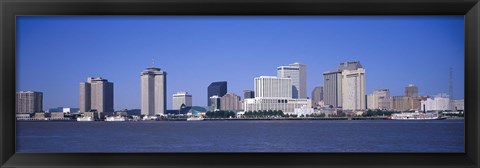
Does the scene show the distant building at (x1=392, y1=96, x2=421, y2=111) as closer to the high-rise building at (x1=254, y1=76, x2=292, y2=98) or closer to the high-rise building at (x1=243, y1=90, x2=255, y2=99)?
the high-rise building at (x1=254, y1=76, x2=292, y2=98)

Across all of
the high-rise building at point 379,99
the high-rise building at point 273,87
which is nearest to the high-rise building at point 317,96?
the high-rise building at point 273,87

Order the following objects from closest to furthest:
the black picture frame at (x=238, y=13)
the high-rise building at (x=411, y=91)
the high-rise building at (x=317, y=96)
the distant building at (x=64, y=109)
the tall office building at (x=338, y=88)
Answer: the black picture frame at (x=238, y=13)
the tall office building at (x=338, y=88)
the distant building at (x=64, y=109)
the high-rise building at (x=317, y=96)
the high-rise building at (x=411, y=91)

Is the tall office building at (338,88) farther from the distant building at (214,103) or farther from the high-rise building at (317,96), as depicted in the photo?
the distant building at (214,103)

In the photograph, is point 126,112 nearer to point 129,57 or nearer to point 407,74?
point 129,57

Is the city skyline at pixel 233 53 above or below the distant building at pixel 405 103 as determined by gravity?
above

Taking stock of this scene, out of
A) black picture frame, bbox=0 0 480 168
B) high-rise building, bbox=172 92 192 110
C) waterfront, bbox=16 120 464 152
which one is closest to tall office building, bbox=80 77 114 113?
waterfront, bbox=16 120 464 152

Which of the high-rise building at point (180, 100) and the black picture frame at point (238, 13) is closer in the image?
the black picture frame at point (238, 13)

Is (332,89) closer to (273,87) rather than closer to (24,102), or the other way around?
(273,87)
